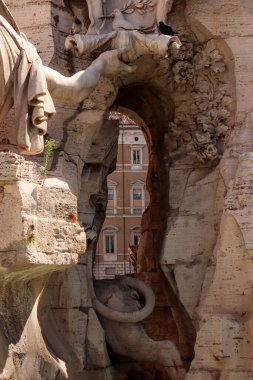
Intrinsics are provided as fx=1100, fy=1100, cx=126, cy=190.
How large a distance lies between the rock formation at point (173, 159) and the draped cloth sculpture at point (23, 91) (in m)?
0.87

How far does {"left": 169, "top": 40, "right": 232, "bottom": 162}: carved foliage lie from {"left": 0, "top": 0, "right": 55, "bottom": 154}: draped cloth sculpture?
2505 millimetres

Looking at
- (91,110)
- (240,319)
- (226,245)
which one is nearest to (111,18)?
(91,110)

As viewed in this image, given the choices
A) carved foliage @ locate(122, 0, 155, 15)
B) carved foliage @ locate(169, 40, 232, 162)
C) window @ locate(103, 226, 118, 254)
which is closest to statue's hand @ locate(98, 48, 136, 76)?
carved foliage @ locate(122, 0, 155, 15)

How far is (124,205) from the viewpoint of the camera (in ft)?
92.5

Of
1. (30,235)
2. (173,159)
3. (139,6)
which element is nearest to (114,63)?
(139,6)

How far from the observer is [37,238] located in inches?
289

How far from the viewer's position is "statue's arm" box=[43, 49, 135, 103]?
8.47 meters

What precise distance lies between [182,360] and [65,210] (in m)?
3.08

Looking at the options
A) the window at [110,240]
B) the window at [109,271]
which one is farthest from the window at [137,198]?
the window at [109,271]

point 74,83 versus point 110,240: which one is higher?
point 74,83

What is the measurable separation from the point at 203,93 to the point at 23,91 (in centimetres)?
280

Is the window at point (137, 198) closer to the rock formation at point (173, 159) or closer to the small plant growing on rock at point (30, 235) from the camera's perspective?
the rock formation at point (173, 159)

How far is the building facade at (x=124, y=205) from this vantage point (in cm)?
2686

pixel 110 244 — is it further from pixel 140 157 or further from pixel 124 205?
pixel 140 157
